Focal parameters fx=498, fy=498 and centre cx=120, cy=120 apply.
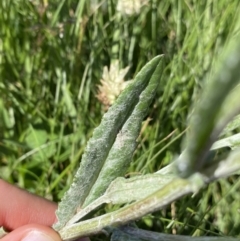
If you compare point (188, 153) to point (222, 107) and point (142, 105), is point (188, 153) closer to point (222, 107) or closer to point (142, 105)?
point (222, 107)

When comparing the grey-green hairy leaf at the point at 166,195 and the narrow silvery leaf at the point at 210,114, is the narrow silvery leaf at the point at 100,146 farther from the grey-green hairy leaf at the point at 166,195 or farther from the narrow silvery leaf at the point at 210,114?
the narrow silvery leaf at the point at 210,114

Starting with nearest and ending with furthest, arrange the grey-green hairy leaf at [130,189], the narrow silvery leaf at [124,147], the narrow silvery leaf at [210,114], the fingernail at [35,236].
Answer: the narrow silvery leaf at [210,114]
the grey-green hairy leaf at [130,189]
the narrow silvery leaf at [124,147]
the fingernail at [35,236]

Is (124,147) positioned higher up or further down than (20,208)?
higher up

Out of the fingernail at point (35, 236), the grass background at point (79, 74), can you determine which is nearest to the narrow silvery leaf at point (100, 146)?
the fingernail at point (35, 236)

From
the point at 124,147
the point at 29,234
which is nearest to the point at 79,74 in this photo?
the point at 29,234

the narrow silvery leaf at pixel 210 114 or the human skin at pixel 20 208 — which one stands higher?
the narrow silvery leaf at pixel 210 114

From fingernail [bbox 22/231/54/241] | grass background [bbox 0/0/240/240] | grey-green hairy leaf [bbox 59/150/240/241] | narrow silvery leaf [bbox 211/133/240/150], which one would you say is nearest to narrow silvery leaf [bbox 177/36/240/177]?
grey-green hairy leaf [bbox 59/150/240/241]

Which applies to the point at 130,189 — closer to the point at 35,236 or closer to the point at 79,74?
the point at 35,236
